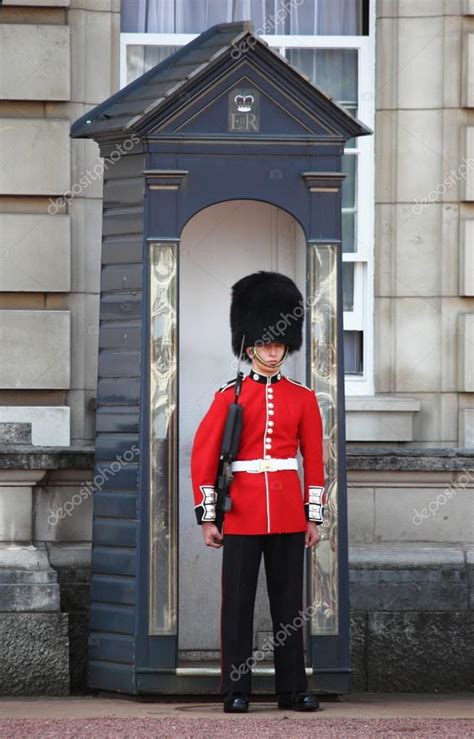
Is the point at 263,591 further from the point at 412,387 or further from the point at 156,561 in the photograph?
the point at 412,387

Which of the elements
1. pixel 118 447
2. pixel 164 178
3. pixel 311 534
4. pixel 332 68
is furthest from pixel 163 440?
pixel 332 68

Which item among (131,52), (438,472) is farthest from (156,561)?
(131,52)

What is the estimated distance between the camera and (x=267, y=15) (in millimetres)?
8484

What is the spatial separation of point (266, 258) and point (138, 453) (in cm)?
107

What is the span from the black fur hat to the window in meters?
1.44

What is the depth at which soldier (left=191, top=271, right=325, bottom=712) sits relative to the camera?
6.74 metres

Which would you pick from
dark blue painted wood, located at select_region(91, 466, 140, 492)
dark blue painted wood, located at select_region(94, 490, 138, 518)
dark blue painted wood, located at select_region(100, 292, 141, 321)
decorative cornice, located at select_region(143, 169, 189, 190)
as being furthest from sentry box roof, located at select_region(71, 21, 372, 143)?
dark blue painted wood, located at select_region(94, 490, 138, 518)

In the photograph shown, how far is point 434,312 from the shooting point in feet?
27.2

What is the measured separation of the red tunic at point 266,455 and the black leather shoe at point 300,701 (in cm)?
60

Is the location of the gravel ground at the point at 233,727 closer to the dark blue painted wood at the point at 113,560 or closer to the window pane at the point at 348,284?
the dark blue painted wood at the point at 113,560

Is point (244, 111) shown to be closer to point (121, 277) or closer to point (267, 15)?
point (121, 277)
